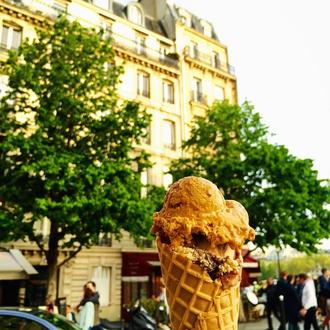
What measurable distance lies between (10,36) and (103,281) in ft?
47.3

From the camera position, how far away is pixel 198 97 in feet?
99.1

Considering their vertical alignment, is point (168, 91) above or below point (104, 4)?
below

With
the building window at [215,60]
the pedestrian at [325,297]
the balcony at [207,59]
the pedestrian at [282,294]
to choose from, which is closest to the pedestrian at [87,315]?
the pedestrian at [282,294]

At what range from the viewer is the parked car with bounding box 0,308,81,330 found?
5.34m

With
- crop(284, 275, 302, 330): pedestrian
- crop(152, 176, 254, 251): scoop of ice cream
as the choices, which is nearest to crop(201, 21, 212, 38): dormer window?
crop(284, 275, 302, 330): pedestrian

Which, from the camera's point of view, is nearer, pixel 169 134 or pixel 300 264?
pixel 169 134

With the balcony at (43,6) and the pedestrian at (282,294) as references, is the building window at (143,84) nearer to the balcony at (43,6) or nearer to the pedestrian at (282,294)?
the balcony at (43,6)

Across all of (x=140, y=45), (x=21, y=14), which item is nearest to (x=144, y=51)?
(x=140, y=45)

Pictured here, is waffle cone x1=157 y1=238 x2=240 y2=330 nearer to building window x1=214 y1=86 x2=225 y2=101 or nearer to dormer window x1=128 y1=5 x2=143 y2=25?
dormer window x1=128 y1=5 x2=143 y2=25

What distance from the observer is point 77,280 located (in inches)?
837

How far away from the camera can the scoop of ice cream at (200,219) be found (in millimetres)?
2420

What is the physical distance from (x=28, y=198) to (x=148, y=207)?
4347 millimetres

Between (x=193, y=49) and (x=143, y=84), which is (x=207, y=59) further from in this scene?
(x=143, y=84)

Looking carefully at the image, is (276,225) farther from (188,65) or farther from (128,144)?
(188,65)
